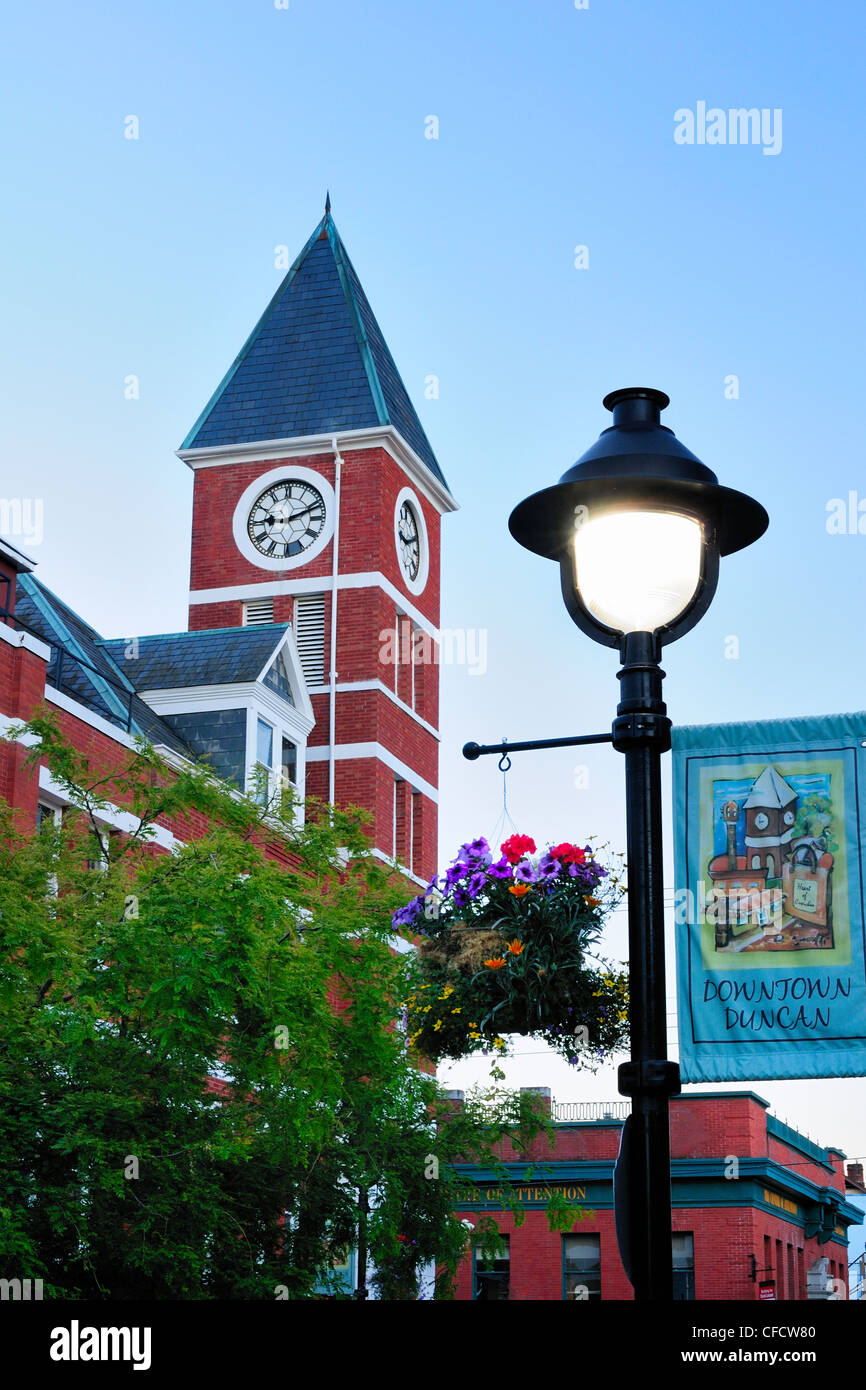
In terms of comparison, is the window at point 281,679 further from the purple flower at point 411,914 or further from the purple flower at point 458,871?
the purple flower at point 458,871

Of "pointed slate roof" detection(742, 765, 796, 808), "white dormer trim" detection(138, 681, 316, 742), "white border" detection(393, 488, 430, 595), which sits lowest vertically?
"pointed slate roof" detection(742, 765, 796, 808)

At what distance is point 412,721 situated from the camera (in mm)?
38469

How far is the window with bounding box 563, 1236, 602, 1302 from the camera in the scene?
40062mm

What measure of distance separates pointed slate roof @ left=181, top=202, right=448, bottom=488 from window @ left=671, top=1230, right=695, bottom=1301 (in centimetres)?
1997

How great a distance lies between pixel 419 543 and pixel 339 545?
310cm

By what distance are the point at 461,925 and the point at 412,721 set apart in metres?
27.9

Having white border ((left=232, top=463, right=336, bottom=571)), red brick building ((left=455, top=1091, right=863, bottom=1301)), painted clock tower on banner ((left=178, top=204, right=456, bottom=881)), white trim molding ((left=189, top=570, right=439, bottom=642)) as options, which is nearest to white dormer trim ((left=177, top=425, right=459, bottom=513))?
painted clock tower on banner ((left=178, top=204, right=456, bottom=881))

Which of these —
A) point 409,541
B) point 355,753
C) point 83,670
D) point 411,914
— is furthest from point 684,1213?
point 411,914

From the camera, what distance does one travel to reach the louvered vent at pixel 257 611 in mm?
38031

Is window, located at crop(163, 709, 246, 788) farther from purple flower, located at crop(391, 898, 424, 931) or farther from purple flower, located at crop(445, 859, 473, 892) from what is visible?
purple flower, located at crop(445, 859, 473, 892)

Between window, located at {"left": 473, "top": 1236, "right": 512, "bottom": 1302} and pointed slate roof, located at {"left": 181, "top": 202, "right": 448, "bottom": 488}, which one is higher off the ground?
pointed slate roof, located at {"left": 181, "top": 202, "right": 448, "bottom": 488}

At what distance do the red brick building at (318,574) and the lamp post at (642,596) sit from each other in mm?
26539

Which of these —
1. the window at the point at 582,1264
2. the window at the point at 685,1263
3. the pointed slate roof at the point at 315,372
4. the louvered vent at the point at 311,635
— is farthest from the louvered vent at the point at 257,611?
the window at the point at 685,1263
